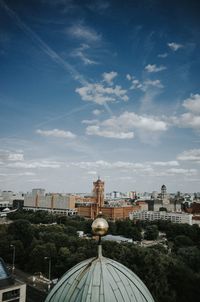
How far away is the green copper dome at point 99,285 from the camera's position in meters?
5.79

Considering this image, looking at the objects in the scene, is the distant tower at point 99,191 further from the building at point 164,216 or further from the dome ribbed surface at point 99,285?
the dome ribbed surface at point 99,285

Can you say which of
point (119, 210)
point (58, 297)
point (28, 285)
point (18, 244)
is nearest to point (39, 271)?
point (28, 285)

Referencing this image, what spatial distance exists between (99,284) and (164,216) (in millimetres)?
102394

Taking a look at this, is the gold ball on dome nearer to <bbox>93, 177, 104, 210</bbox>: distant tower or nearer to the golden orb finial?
the golden orb finial

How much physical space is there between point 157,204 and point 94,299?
13685cm

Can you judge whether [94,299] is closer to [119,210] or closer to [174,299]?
[174,299]

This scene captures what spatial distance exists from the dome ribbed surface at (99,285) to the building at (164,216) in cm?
9373

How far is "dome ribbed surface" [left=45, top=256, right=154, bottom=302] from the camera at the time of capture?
5785 millimetres

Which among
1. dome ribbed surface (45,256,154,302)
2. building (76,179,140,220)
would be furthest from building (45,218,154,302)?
building (76,179,140,220)

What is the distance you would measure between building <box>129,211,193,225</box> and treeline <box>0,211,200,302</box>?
30.6m

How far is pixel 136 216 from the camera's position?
113000mm

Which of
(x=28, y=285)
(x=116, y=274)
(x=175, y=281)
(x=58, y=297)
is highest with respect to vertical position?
(x=116, y=274)

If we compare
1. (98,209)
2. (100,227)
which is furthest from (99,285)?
(98,209)

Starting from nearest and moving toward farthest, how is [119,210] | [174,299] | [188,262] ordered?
[174,299], [188,262], [119,210]
